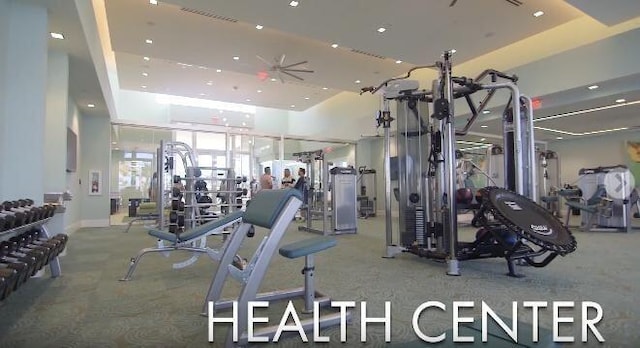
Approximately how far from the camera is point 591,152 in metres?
12.2

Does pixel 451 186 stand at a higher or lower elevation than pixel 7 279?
higher

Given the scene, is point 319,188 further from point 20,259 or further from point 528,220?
point 20,259

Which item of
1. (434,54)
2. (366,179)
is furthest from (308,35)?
(366,179)

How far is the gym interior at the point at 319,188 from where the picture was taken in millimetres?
2283

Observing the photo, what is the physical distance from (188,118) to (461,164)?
9.73 metres

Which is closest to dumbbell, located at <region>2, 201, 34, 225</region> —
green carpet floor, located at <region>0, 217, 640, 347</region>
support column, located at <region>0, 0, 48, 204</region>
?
green carpet floor, located at <region>0, 217, 640, 347</region>

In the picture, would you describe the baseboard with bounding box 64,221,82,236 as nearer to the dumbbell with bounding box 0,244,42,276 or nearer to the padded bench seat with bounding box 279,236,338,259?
the dumbbell with bounding box 0,244,42,276

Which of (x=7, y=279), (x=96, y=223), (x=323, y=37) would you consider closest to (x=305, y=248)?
(x=7, y=279)

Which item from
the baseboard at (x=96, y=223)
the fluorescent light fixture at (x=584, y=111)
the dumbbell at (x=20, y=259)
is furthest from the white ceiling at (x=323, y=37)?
the dumbbell at (x=20, y=259)

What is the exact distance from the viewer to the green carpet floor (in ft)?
7.02

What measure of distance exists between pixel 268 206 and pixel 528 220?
2.66m

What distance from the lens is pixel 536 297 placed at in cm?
286

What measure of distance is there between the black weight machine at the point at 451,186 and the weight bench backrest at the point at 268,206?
2252 mm

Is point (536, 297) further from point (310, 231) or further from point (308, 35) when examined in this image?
point (308, 35)
